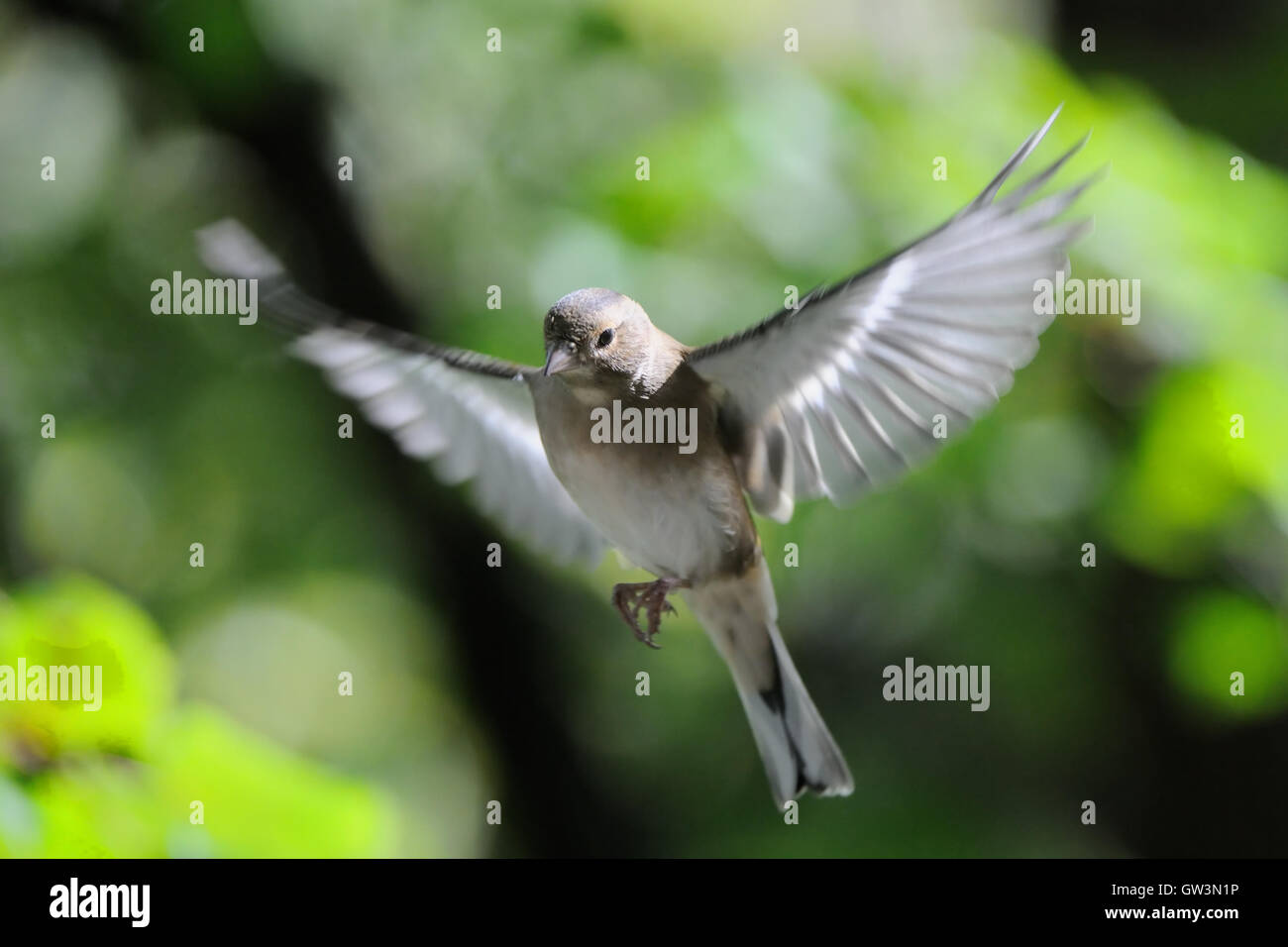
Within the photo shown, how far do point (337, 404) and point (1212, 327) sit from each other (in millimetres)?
2504

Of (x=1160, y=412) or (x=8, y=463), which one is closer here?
(x=1160, y=412)

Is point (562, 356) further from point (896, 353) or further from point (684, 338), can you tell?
point (684, 338)

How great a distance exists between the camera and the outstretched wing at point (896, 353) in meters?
1.19

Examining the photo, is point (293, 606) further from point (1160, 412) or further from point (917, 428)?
point (917, 428)

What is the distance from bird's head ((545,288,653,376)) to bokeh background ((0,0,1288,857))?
123 cm

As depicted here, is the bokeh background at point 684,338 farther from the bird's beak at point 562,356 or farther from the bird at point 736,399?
the bird's beak at point 562,356

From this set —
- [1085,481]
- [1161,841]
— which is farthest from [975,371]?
[1161,841]

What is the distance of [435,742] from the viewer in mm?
4184

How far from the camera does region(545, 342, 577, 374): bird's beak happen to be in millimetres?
1366

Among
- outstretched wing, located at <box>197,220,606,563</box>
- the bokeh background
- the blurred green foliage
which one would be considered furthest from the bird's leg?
the bokeh background

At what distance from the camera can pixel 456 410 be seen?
2.00 m

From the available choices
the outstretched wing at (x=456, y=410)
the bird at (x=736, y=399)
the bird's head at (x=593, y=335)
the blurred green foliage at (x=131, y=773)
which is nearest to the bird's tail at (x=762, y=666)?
the bird at (x=736, y=399)

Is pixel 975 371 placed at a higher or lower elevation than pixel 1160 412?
lower
